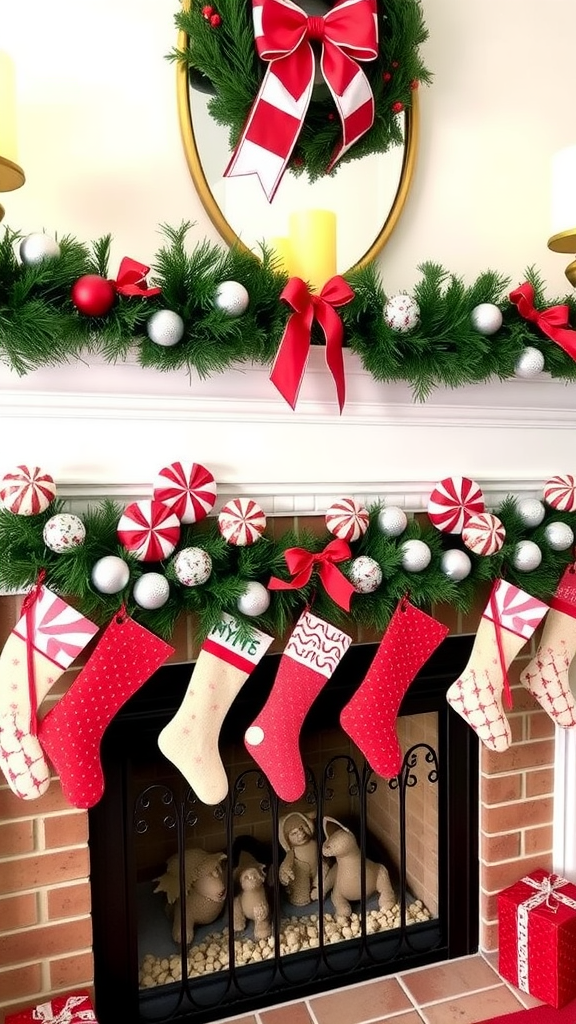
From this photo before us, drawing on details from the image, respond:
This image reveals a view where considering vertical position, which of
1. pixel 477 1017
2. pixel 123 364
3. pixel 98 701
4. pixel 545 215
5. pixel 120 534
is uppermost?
pixel 545 215

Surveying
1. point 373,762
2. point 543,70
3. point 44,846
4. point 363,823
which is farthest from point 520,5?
point 44,846

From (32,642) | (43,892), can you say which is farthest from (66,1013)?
(32,642)

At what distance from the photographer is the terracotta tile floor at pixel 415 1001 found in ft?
5.00

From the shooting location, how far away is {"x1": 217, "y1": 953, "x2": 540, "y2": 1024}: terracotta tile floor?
1.52m

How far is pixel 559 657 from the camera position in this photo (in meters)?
1.58

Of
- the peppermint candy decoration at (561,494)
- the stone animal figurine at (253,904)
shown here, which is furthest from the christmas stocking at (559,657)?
the stone animal figurine at (253,904)

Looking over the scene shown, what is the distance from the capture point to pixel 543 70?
5.34 ft

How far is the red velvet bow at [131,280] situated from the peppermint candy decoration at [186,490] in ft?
0.93

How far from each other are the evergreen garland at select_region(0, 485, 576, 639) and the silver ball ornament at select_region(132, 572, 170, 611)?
2 centimetres

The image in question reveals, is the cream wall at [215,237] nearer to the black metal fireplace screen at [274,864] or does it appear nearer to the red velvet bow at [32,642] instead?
the red velvet bow at [32,642]

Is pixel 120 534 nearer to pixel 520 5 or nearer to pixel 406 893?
pixel 406 893

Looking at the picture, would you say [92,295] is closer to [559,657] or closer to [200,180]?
[200,180]

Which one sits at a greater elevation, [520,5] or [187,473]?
[520,5]

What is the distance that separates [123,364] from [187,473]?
0.21 meters
